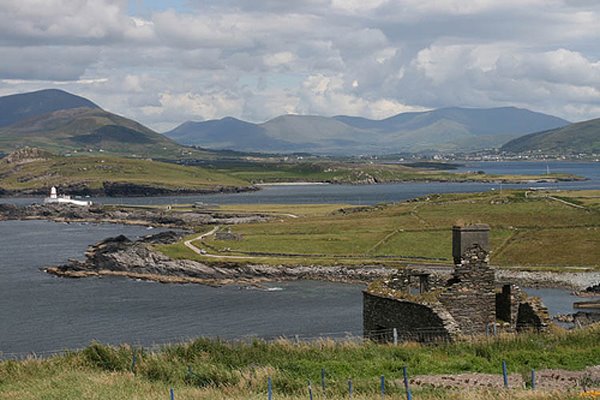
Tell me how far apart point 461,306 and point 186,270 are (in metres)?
80.1

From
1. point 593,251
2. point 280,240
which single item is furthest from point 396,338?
point 280,240

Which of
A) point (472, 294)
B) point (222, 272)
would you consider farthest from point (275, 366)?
point (222, 272)

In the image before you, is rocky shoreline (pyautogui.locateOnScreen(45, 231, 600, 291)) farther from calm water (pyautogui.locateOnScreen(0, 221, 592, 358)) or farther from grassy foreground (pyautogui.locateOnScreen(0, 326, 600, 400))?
grassy foreground (pyautogui.locateOnScreen(0, 326, 600, 400))

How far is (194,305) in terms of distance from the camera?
83562 millimetres

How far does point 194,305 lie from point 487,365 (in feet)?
209

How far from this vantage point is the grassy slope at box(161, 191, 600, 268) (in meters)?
109

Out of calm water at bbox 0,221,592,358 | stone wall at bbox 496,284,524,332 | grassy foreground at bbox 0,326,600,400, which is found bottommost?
calm water at bbox 0,221,592,358

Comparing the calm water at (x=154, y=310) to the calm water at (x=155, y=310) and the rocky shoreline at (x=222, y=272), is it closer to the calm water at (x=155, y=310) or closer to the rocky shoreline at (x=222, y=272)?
the calm water at (x=155, y=310)

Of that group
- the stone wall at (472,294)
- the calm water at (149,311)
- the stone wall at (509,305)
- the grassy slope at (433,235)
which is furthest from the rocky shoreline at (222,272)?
the stone wall at (472,294)

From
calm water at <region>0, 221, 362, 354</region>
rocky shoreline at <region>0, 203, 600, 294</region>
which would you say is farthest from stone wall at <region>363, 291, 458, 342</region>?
rocky shoreline at <region>0, 203, 600, 294</region>

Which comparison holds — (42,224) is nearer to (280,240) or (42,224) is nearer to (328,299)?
(280,240)

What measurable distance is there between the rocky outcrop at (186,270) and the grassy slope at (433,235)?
388 cm

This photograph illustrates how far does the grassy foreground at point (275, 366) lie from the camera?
19844mm

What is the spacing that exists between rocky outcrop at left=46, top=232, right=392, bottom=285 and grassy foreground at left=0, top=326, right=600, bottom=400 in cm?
7242
